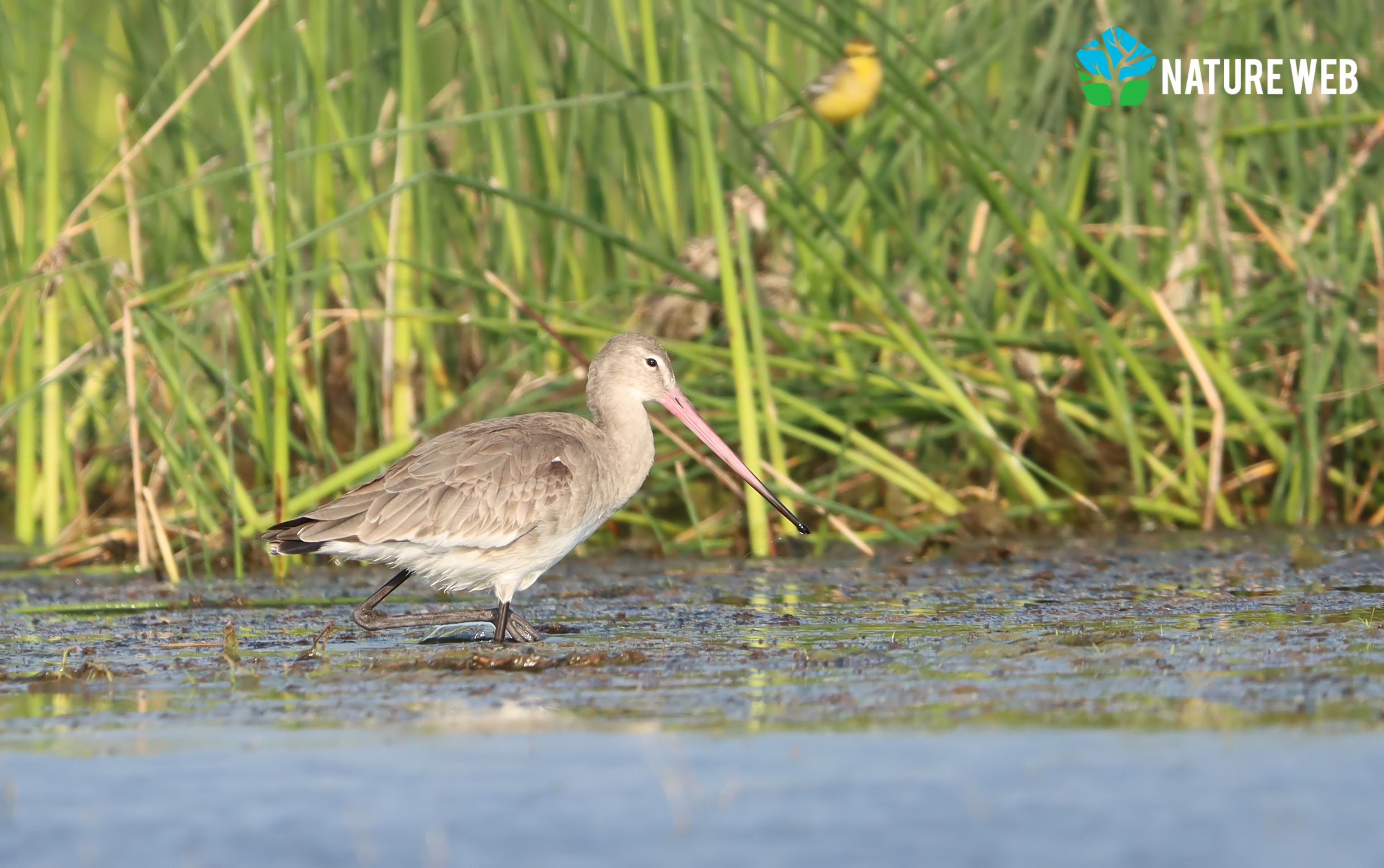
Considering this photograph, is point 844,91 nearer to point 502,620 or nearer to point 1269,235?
point 1269,235

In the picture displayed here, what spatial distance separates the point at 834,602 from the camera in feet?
20.6

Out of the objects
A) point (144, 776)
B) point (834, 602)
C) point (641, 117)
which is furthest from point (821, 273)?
point (144, 776)

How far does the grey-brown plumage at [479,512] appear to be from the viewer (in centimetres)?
582

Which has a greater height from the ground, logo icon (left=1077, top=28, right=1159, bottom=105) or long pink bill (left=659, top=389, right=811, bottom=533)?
logo icon (left=1077, top=28, right=1159, bottom=105)

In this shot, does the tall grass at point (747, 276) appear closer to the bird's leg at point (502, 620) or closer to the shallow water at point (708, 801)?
the bird's leg at point (502, 620)

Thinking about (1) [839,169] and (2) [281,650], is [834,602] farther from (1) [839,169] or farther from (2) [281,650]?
(1) [839,169]

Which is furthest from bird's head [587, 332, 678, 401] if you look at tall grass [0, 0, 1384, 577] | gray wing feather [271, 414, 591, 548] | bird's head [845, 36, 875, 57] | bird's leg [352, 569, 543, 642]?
bird's head [845, 36, 875, 57]

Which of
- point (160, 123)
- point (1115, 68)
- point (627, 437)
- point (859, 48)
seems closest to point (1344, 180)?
point (1115, 68)

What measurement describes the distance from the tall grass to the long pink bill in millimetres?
171

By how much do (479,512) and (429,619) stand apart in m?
0.48

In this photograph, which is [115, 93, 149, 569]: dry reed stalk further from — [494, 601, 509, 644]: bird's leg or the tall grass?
[494, 601, 509, 644]: bird's leg

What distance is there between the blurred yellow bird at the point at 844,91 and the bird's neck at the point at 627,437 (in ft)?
5.96

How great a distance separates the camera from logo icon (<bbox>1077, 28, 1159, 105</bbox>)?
7.73m

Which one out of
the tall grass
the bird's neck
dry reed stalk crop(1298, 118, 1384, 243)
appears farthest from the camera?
dry reed stalk crop(1298, 118, 1384, 243)
